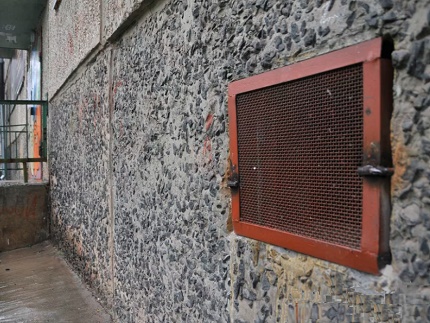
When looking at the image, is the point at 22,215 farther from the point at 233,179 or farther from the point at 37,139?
the point at 233,179

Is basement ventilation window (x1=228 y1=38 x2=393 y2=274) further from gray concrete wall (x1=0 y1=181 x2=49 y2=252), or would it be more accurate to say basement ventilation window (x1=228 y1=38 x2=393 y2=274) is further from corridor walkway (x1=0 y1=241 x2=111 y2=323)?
gray concrete wall (x1=0 y1=181 x2=49 y2=252)

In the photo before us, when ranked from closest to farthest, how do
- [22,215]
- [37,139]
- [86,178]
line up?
[86,178] < [22,215] < [37,139]

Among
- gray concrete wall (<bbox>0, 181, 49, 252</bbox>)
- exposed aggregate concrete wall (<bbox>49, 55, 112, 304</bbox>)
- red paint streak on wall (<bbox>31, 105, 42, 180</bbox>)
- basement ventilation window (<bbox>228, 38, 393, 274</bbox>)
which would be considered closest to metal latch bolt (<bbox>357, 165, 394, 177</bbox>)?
basement ventilation window (<bbox>228, 38, 393, 274</bbox>)

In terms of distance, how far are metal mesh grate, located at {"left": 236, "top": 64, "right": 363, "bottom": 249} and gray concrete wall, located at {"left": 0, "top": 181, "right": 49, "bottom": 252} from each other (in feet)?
19.0

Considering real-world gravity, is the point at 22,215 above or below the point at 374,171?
below

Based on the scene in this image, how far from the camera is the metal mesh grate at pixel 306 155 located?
1176mm

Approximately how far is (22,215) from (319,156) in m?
6.31

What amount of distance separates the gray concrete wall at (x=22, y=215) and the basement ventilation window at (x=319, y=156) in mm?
5737

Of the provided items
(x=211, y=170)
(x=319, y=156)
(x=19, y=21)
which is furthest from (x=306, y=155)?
(x=19, y=21)

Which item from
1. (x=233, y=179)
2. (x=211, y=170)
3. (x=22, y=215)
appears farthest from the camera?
(x=22, y=215)

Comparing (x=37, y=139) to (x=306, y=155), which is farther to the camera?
(x=37, y=139)

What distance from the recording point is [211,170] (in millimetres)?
1911

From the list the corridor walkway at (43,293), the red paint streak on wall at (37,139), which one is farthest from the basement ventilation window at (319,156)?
the red paint streak on wall at (37,139)

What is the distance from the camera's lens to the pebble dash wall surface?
1.04m
